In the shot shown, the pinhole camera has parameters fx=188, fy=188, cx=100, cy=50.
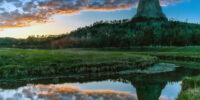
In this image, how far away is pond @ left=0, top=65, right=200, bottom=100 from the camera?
18.9 metres

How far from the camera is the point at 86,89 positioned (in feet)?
74.4

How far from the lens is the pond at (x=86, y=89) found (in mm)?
18873

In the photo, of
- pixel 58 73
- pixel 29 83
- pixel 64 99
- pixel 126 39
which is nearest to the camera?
pixel 64 99

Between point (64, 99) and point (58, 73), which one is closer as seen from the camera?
point (64, 99)

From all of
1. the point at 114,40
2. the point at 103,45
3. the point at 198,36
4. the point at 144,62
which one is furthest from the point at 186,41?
the point at 144,62

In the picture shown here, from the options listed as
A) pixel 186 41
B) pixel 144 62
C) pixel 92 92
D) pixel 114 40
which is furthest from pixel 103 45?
pixel 92 92

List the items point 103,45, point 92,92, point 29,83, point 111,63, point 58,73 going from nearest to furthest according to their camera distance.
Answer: point 92,92
point 29,83
point 58,73
point 111,63
point 103,45

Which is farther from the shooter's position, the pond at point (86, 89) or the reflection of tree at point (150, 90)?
the pond at point (86, 89)

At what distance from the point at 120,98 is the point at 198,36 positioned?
119325 mm

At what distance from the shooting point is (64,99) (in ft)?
59.1

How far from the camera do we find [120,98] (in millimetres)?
18234

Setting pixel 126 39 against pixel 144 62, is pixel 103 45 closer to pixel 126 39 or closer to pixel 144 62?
pixel 126 39

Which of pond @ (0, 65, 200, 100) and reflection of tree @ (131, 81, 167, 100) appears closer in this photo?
reflection of tree @ (131, 81, 167, 100)

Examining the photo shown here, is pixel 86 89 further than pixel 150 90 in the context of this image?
Yes
